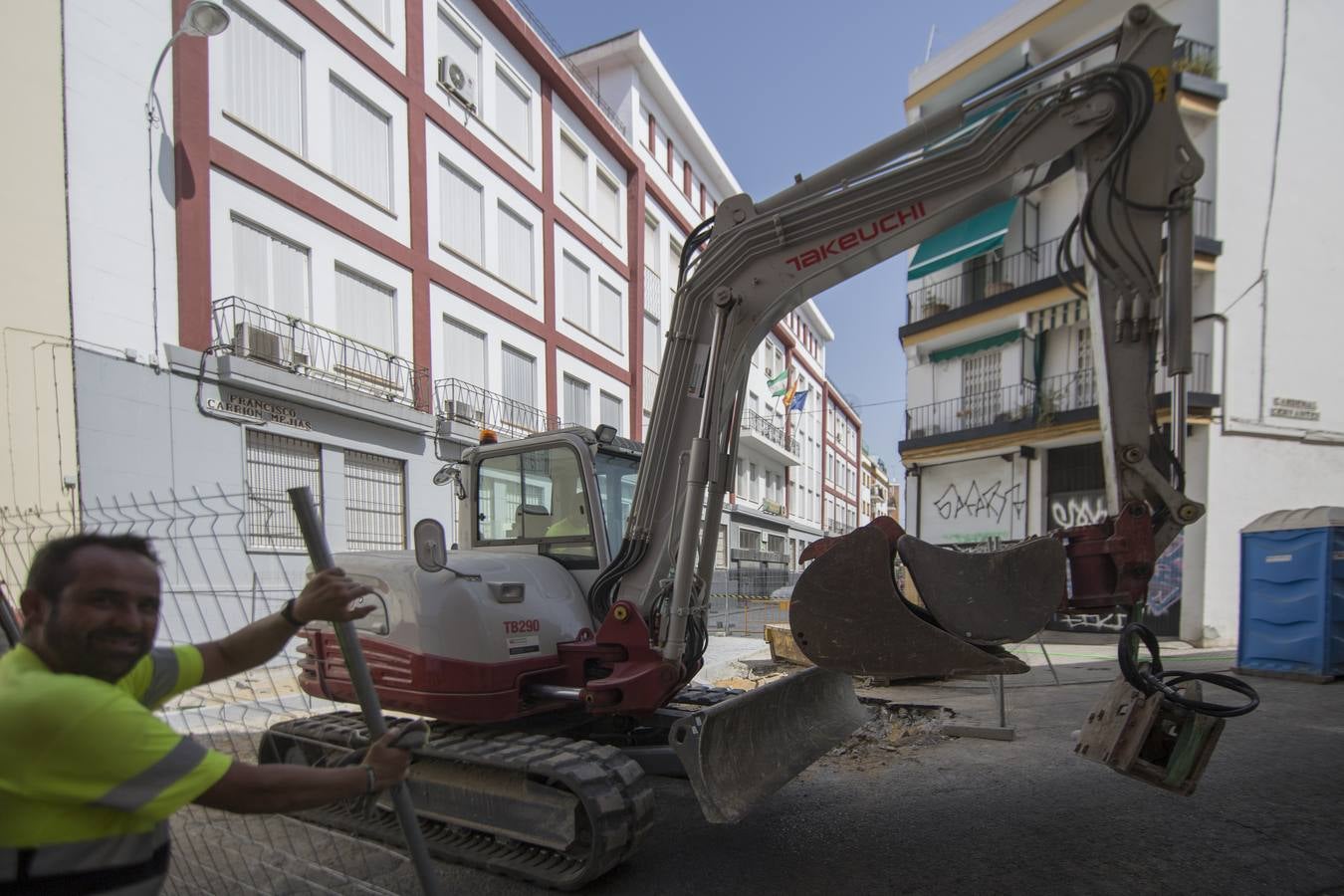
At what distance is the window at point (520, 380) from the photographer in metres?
17.9

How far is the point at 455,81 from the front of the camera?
53.1 ft

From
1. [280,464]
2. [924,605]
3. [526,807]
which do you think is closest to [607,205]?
[280,464]

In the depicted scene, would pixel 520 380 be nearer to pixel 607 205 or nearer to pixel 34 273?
pixel 607 205

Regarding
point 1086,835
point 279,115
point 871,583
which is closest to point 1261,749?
point 1086,835

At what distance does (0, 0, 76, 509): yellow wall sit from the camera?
8.27 metres

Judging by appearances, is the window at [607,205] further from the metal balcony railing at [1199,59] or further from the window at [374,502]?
the metal balcony railing at [1199,59]

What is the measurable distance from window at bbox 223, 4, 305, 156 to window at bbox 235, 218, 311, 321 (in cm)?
160

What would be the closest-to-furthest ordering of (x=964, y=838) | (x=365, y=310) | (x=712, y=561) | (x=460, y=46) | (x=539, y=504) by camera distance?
(x=964, y=838), (x=712, y=561), (x=539, y=504), (x=365, y=310), (x=460, y=46)

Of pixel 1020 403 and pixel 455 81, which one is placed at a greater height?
pixel 455 81

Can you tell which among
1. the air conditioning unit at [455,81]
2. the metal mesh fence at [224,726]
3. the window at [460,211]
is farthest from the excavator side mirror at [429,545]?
the air conditioning unit at [455,81]

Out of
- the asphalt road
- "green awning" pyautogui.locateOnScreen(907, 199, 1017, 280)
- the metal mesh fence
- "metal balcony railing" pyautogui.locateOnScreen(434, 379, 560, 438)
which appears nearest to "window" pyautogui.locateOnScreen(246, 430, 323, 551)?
"metal balcony railing" pyautogui.locateOnScreen(434, 379, 560, 438)

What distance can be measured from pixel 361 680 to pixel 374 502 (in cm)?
1216

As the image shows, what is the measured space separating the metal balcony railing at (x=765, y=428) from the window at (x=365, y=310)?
16853 millimetres

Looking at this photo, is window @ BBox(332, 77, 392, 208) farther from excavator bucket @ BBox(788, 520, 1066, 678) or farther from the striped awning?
the striped awning
